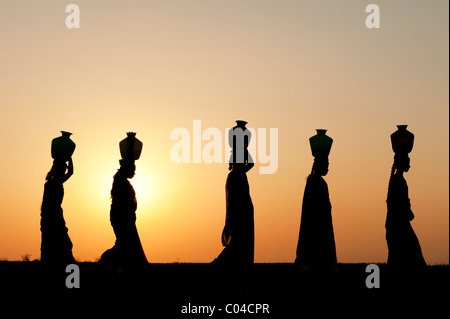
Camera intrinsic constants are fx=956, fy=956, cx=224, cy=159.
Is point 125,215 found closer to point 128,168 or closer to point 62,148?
point 128,168

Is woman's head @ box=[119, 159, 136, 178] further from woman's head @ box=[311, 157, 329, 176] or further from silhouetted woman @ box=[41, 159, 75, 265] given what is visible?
woman's head @ box=[311, 157, 329, 176]

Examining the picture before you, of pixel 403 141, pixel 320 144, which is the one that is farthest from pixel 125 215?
pixel 403 141

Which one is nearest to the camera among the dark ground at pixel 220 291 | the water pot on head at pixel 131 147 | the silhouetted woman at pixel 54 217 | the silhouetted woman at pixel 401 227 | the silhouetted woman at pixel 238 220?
the dark ground at pixel 220 291

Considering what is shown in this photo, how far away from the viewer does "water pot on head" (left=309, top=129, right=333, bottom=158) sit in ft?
79.0

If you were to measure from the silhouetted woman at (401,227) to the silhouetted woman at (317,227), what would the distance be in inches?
59.9

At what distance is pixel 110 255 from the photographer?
2388 cm

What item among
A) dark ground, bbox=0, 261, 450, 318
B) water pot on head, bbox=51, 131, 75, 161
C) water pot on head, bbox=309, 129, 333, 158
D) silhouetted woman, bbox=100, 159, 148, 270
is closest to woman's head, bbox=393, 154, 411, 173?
water pot on head, bbox=309, 129, 333, 158

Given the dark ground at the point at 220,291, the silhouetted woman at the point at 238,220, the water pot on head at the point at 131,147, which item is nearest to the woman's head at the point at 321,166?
the silhouetted woman at the point at 238,220

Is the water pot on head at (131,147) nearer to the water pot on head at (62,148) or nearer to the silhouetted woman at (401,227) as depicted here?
the water pot on head at (62,148)

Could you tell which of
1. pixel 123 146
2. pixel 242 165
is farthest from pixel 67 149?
pixel 242 165

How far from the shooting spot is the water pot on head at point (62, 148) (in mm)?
23578

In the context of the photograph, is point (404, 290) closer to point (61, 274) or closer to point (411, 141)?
point (411, 141)

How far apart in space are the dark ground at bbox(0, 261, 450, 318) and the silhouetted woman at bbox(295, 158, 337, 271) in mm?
391

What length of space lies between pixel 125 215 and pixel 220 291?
4882mm
